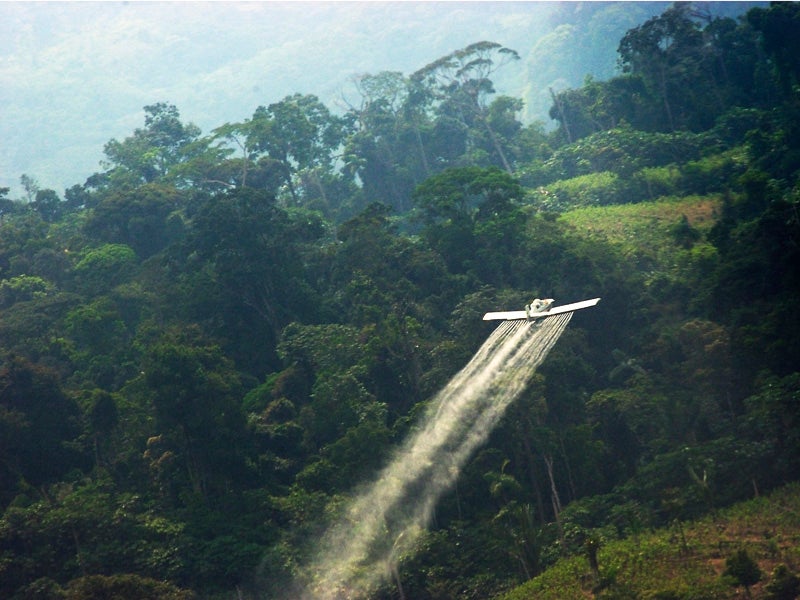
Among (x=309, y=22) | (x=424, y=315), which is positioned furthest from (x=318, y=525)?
(x=309, y=22)

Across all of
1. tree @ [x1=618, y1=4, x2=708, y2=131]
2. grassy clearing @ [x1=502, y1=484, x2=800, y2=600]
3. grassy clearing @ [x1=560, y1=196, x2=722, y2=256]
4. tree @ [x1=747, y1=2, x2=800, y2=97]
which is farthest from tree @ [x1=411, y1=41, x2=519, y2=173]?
grassy clearing @ [x1=502, y1=484, x2=800, y2=600]

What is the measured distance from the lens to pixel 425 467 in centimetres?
3347

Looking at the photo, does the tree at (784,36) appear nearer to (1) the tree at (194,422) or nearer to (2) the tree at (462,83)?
(2) the tree at (462,83)

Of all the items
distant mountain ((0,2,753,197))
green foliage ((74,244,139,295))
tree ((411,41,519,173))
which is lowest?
green foliage ((74,244,139,295))

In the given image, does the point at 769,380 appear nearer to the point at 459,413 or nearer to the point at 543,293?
the point at 459,413

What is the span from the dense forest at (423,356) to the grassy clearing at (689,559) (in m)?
0.65

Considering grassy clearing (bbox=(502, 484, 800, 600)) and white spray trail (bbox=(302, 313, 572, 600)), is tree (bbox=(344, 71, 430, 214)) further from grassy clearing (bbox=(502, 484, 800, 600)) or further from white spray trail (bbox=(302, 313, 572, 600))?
grassy clearing (bbox=(502, 484, 800, 600))

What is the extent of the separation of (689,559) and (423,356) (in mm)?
14733

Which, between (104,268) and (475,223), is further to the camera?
(104,268)

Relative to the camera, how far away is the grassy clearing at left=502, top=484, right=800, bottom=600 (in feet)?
83.3

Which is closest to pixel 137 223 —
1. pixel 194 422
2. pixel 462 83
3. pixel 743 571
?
pixel 194 422

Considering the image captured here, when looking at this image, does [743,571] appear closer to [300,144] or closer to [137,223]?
[137,223]

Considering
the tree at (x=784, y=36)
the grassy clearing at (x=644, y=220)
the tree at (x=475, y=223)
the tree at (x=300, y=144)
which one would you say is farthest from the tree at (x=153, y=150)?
the tree at (x=784, y=36)

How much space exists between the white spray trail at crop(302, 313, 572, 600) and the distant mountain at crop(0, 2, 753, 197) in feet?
346
